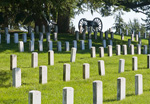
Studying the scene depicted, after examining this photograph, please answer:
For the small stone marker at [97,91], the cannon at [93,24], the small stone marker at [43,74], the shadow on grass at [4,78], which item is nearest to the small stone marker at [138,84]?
the small stone marker at [97,91]

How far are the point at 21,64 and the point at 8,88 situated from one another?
13.4 ft

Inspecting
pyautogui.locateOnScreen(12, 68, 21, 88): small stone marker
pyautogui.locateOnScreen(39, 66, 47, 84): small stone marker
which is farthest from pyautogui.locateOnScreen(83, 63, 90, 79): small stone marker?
pyautogui.locateOnScreen(12, 68, 21, 88): small stone marker

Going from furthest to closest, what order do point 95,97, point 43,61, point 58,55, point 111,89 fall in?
point 58,55
point 43,61
point 111,89
point 95,97

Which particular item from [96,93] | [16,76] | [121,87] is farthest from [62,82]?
[96,93]

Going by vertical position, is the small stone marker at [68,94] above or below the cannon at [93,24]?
below

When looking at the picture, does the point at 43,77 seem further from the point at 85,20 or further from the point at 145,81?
the point at 85,20

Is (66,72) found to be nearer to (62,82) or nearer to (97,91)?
(62,82)

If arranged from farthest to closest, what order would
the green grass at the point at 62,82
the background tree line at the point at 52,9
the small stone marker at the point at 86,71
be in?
the background tree line at the point at 52,9, the small stone marker at the point at 86,71, the green grass at the point at 62,82

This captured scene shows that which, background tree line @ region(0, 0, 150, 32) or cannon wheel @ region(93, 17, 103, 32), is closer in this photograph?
background tree line @ region(0, 0, 150, 32)

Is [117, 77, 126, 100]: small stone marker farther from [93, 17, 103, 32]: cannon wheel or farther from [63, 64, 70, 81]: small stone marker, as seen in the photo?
[93, 17, 103, 32]: cannon wheel

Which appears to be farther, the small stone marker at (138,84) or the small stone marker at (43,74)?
the small stone marker at (43,74)

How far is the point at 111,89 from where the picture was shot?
11203 millimetres

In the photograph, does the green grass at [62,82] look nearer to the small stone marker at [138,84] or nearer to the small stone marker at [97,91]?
the small stone marker at [138,84]

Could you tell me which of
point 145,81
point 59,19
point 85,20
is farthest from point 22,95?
point 85,20
